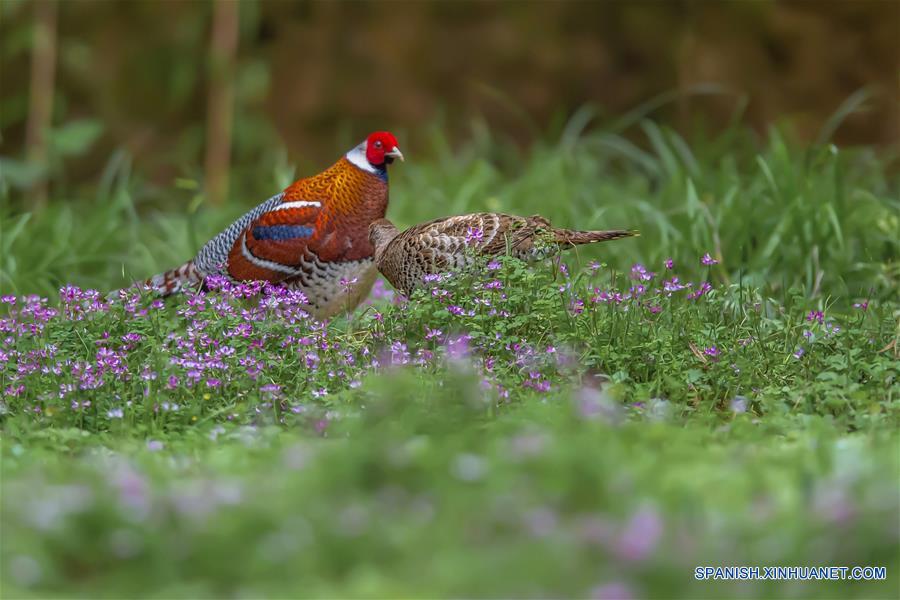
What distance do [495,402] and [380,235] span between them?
4.73 ft

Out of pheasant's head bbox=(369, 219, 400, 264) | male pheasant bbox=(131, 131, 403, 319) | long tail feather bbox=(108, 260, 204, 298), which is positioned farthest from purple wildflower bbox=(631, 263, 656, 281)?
long tail feather bbox=(108, 260, 204, 298)

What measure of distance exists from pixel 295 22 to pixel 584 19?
232 centimetres

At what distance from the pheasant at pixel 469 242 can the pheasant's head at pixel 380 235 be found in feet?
0.45

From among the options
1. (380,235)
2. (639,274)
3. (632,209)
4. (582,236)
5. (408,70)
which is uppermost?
(408,70)

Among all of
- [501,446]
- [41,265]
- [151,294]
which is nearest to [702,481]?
[501,446]

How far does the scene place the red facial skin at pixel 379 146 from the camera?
5453mm

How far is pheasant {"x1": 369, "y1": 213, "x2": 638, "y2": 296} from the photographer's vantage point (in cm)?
492

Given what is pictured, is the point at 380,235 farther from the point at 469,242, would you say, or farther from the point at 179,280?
the point at 179,280

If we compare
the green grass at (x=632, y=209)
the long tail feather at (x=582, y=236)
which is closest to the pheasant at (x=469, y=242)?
the long tail feather at (x=582, y=236)

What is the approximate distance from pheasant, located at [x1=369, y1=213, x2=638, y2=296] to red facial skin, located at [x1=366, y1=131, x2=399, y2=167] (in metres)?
0.50

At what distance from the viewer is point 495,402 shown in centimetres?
410

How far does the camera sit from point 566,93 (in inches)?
378

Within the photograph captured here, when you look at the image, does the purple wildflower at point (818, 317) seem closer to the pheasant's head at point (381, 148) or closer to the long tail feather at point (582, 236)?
the long tail feather at point (582, 236)

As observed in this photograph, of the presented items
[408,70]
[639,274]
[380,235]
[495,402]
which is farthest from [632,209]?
[408,70]
